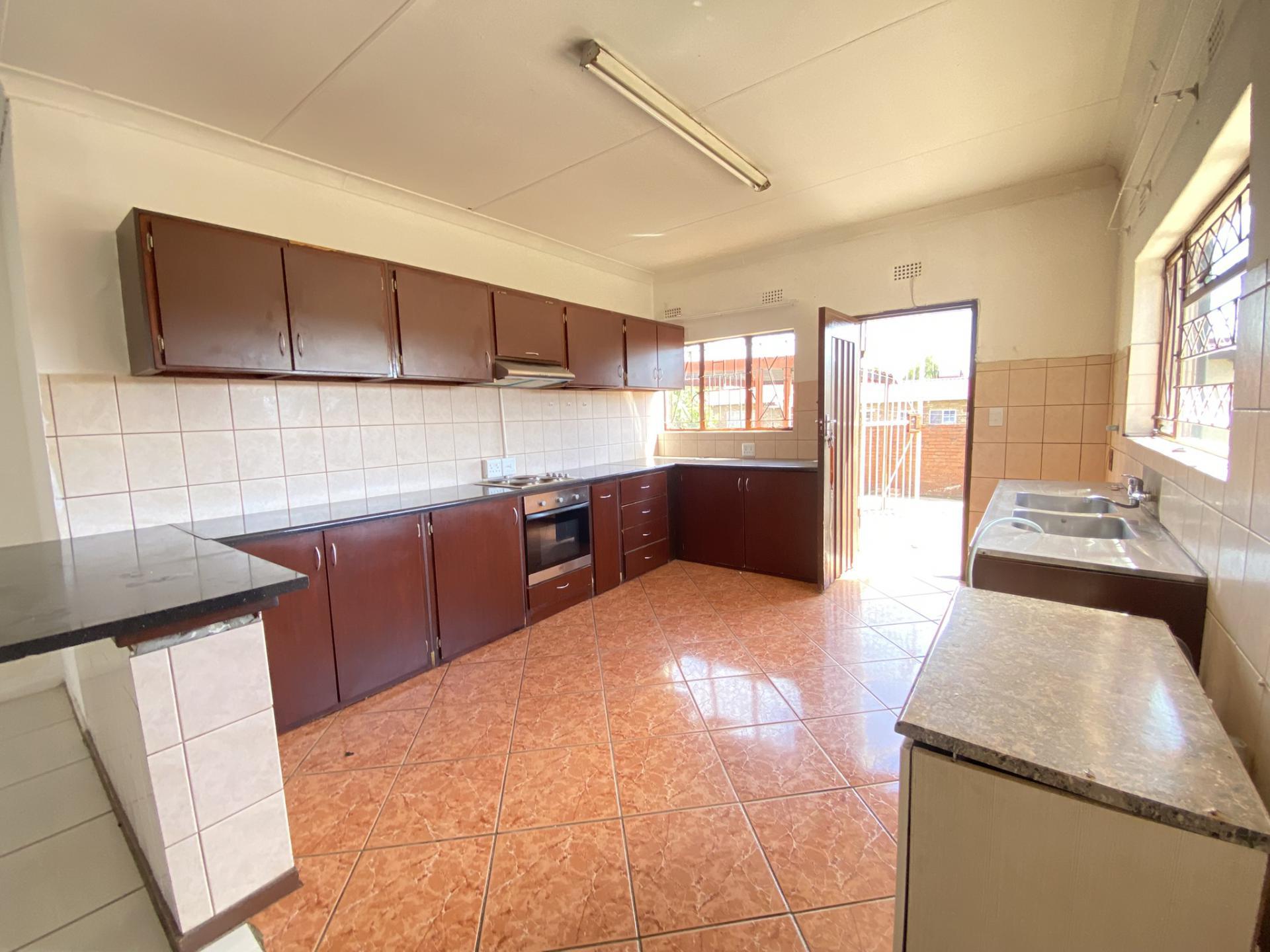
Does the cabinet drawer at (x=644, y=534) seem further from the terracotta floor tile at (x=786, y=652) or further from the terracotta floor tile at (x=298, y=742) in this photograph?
the terracotta floor tile at (x=298, y=742)

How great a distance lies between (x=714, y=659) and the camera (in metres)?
2.62

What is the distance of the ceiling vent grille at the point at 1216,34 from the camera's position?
129 cm

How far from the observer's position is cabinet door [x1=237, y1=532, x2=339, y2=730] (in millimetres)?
→ 2025

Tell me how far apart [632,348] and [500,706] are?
284 cm

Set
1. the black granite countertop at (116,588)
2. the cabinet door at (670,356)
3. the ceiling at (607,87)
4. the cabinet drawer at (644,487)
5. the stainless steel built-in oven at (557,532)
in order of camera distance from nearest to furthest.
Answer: the black granite countertop at (116,588)
the ceiling at (607,87)
the stainless steel built-in oven at (557,532)
the cabinet drawer at (644,487)
the cabinet door at (670,356)

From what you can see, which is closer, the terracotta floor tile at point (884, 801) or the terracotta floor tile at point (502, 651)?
the terracotta floor tile at point (884, 801)

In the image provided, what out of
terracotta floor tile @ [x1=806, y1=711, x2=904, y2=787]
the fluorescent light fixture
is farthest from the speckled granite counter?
the fluorescent light fixture

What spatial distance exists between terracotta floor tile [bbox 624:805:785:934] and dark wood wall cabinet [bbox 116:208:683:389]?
7.65 ft

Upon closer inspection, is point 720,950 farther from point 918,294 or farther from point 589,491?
point 918,294

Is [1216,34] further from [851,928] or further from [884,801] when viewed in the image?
[851,928]

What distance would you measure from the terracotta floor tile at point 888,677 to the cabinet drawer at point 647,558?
1.80 meters

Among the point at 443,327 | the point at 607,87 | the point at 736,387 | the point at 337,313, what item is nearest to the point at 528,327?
the point at 443,327

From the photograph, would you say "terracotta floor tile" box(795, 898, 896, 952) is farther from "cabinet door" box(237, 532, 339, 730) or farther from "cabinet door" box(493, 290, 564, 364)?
"cabinet door" box(493, 290, 564, 364)

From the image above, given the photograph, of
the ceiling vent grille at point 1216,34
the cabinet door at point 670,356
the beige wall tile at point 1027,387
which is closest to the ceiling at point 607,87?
the ceiling vent grille at point 1216,34
